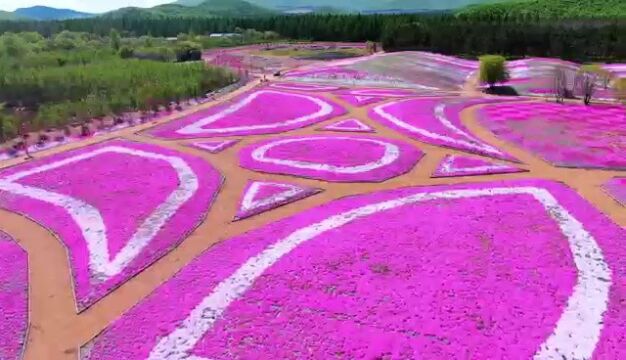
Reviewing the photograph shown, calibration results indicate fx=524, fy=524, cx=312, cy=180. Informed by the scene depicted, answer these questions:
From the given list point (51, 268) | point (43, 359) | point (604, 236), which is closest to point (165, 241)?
point (51, 268)

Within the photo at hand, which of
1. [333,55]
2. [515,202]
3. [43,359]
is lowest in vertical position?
[43,359]

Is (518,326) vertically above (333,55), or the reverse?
(333,55)

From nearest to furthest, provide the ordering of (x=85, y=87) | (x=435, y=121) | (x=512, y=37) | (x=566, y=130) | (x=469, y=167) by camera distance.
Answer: (x=469, y=167) < (x=566, y=130) < (x=435, y=121) < (x=85, y=87) < (x=512, y=37)

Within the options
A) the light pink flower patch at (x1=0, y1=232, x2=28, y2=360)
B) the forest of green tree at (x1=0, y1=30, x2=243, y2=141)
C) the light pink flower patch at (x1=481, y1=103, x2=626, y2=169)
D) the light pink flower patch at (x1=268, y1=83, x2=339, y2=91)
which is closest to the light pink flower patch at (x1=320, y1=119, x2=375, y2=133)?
the light pink flower patch at (x1=481, y1=103, x2=626, y2=169)

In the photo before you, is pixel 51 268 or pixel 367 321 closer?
pixel 367 321

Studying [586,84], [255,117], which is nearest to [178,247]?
[255,117]

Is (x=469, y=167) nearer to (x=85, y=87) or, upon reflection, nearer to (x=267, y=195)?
(x=267, y=195)

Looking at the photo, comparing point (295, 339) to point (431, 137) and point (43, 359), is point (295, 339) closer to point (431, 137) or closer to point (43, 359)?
point (43, 359)
